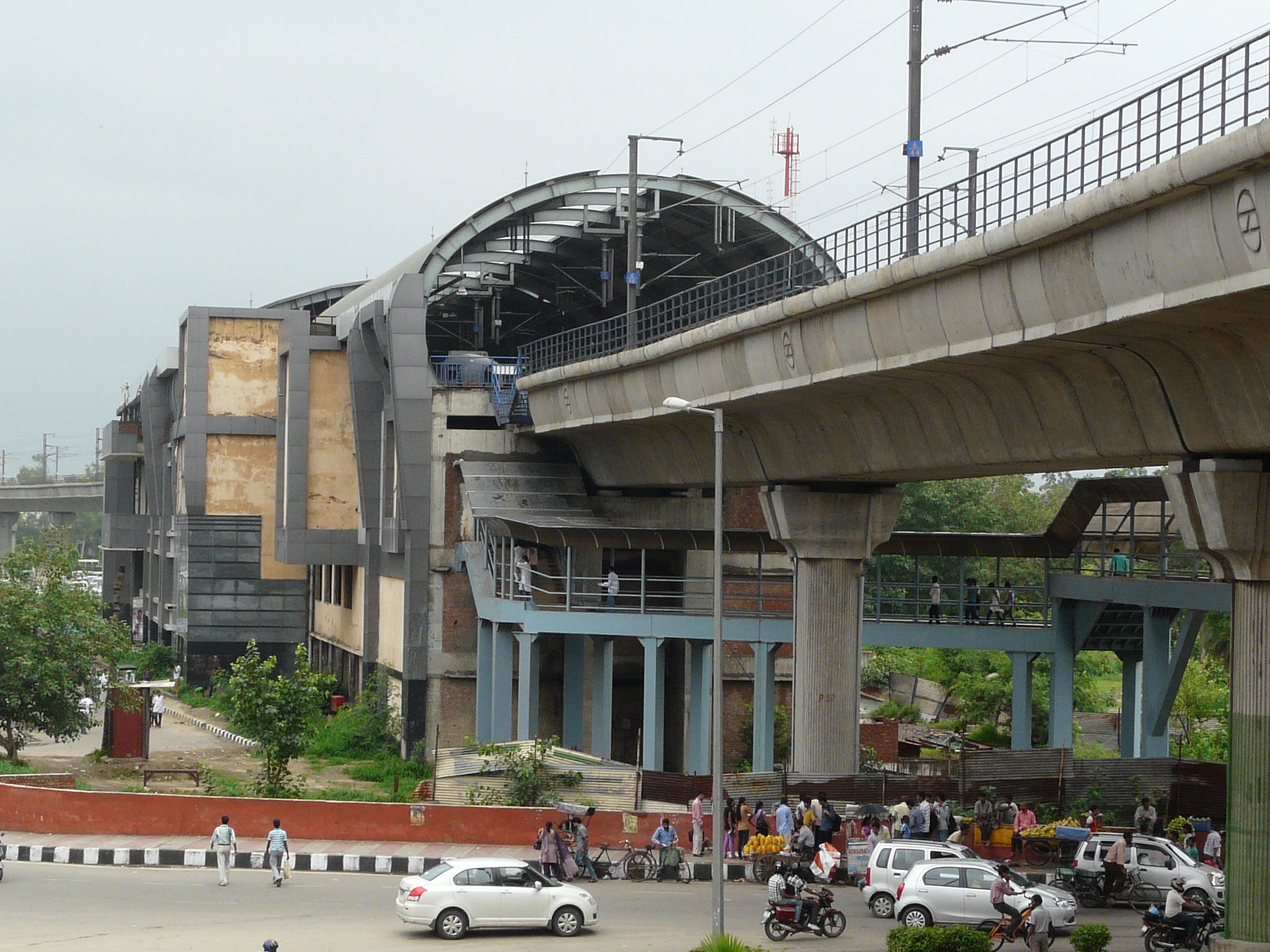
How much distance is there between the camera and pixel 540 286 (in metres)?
53.9

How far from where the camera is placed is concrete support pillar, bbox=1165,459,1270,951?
63.5ft

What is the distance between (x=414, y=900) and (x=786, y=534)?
12202mm

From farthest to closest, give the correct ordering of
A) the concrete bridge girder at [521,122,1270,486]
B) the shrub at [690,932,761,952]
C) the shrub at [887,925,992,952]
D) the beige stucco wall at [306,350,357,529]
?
1. the beige stucco wall at [306,350,357,529]
2. the shrub at [887,925,992,952]
3. the shrub at [690,932,761,952]
4. the concrete bridge girder at [521,122,1270,486]

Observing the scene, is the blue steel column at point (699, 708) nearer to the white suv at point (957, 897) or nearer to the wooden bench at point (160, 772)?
the wooden bench at point (160, 772)

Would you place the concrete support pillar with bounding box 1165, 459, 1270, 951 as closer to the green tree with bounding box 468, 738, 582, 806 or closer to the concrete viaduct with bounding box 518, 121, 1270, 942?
the concrete viaduct with bounding box 518, 121, 1270, 942

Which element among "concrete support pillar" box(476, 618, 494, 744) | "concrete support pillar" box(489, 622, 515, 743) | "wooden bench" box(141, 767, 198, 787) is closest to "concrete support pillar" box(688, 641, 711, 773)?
"concrete support pillar" box(489, 622, 515, 743)

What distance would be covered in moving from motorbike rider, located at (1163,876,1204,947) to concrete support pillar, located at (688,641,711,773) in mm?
16797

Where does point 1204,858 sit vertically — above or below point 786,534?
below

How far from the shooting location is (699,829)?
3020cm

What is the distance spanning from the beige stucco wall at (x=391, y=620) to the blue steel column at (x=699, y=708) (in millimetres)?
8297

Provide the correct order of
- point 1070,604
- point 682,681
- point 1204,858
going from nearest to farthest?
point 1204,858 < point 1070,604 < point 682,681

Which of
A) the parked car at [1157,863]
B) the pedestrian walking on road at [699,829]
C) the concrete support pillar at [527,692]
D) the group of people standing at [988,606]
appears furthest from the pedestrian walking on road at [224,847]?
the group of people standing at [988,606]

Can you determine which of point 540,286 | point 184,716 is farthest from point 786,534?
point 184,716

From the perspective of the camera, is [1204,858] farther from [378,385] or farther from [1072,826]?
[378,385]
